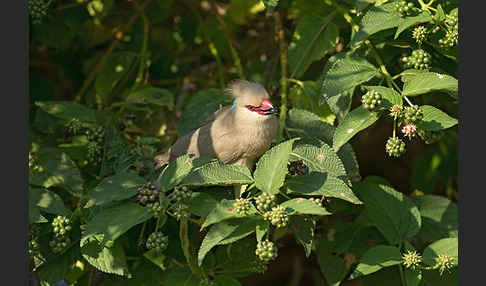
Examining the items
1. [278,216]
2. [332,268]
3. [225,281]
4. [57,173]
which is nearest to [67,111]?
[57,173]

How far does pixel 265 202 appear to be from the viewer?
1964 millimetres

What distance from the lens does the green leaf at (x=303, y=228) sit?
2.17 meters

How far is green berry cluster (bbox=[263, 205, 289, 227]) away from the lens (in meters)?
1.93

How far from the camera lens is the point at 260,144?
244 centimetres

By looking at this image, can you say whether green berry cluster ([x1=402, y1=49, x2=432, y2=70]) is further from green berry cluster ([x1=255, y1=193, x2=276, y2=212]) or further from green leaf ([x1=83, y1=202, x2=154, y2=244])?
green leaf ([x1=83, y1=202, x2=154, y2=244])

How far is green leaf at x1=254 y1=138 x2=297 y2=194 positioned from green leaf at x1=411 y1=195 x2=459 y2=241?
0.91 meters

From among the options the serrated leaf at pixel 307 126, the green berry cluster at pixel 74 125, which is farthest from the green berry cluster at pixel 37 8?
the serrated leaf at pixel 307 126

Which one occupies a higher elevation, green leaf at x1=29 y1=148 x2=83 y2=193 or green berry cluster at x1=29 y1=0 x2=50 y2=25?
green berry cluster at x1=29 y1=0 x2=50 y2=25

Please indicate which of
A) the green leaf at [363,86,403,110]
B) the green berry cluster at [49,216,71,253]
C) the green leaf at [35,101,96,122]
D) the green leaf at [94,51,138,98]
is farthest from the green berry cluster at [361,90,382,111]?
the green leaf at [94,51,138,98]

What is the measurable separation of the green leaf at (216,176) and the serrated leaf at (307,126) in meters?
0.45

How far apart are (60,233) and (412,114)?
1.33m

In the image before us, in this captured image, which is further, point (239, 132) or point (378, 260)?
point (239, 132)

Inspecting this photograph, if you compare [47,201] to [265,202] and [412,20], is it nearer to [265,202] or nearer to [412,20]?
[265,202]

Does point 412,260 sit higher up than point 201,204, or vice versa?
point 201,204
